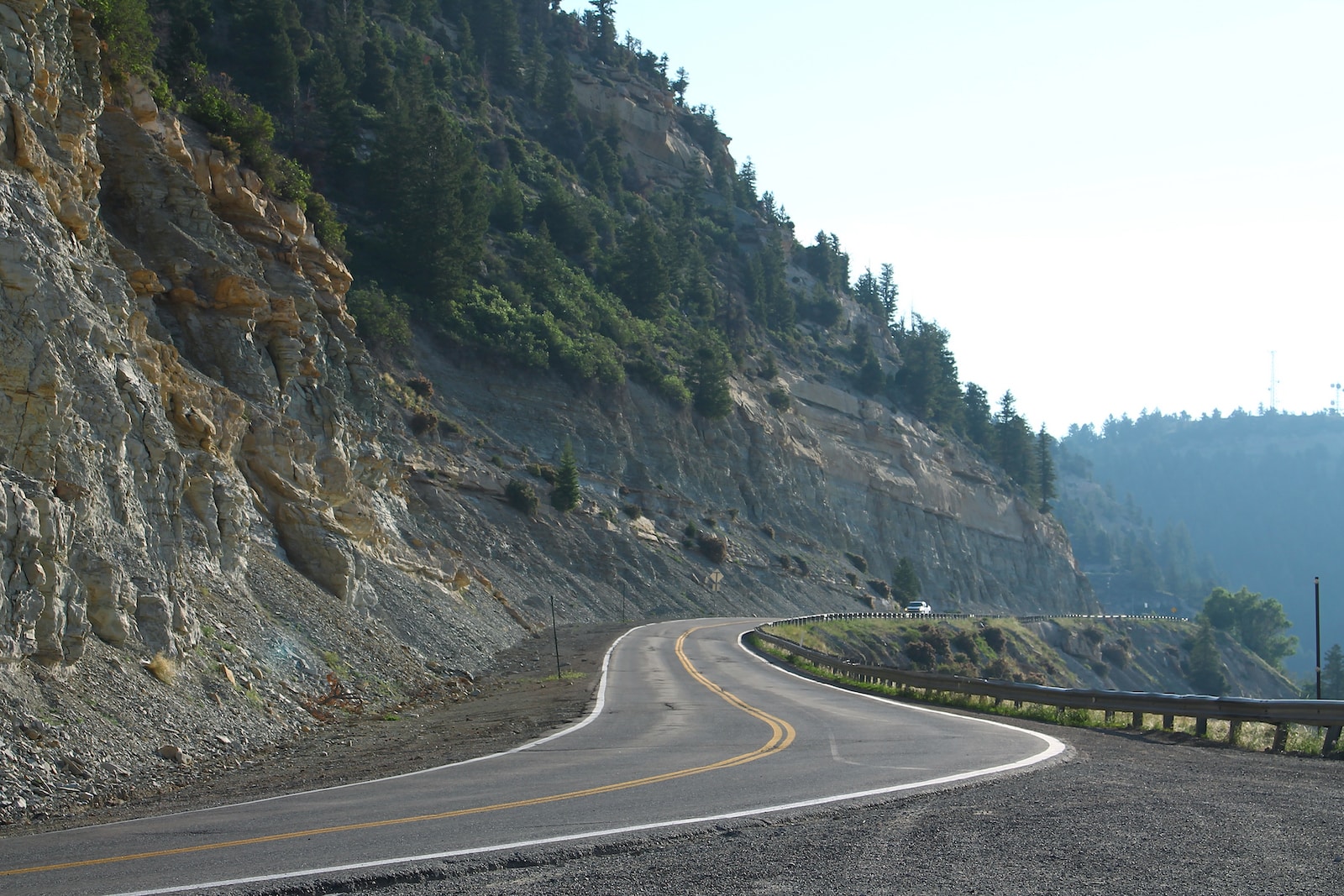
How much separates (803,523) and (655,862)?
240 ft

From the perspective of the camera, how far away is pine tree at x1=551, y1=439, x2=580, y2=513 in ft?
182

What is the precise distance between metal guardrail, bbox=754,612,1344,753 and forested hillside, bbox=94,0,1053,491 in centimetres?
2555

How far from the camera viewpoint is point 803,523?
80.2 meters

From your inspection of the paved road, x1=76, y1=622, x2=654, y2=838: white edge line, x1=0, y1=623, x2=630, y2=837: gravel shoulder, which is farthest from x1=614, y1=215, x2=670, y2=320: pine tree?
the paved road

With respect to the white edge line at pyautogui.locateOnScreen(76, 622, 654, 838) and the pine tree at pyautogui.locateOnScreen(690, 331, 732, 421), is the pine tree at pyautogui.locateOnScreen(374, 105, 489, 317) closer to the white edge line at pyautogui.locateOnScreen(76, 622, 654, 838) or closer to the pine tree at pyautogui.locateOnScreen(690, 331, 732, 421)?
the pine tree at pyautogui.locateOnScreen(690, 331, 732, 421)

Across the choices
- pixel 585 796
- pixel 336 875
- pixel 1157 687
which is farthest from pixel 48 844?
pixel 1157 687

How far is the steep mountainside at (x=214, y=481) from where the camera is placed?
48.1 ft

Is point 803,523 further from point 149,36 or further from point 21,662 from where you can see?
point 21,662

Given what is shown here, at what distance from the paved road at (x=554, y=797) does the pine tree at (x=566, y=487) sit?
35.4 metres

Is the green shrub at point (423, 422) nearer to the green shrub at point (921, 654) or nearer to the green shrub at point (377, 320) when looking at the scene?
the green shrub at point (377, 320)

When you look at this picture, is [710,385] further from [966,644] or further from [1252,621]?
[1252,621]

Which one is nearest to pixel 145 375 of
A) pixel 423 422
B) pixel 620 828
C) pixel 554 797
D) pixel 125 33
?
pixel 125 33

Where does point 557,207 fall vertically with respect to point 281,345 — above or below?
above

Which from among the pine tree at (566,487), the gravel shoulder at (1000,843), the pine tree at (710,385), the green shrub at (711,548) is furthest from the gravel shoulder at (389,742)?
the pine tree at (710,385)
